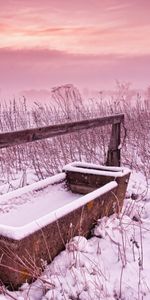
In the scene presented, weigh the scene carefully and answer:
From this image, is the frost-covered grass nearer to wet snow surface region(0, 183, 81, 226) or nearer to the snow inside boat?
the snow inside boat

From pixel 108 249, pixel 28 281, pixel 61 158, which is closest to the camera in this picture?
pixel 28 281

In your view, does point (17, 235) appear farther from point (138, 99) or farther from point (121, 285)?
point (138, 99)

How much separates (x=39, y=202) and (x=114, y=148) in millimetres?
1698

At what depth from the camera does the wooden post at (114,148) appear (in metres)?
5.02

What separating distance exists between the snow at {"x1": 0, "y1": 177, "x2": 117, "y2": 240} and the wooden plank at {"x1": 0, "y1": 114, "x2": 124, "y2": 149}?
0.56 m

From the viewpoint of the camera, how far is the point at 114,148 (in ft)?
16.6

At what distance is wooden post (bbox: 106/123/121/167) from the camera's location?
502 centimetres

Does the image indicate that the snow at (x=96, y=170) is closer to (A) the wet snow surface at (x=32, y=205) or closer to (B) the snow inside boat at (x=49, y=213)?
(B) the snow inside boat at (x=49, y=213)

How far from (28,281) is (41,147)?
15.0ft

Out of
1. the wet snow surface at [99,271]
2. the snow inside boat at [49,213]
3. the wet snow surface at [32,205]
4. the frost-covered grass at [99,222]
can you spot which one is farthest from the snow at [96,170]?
the wet snow surface at [99,271]

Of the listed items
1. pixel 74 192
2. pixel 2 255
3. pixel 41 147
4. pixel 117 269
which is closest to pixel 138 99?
pixel 41 147

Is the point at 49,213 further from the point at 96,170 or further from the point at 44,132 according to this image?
the point at 96,170

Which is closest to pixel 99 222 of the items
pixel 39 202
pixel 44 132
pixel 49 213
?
pixel 39 202

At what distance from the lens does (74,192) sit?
168 inches
